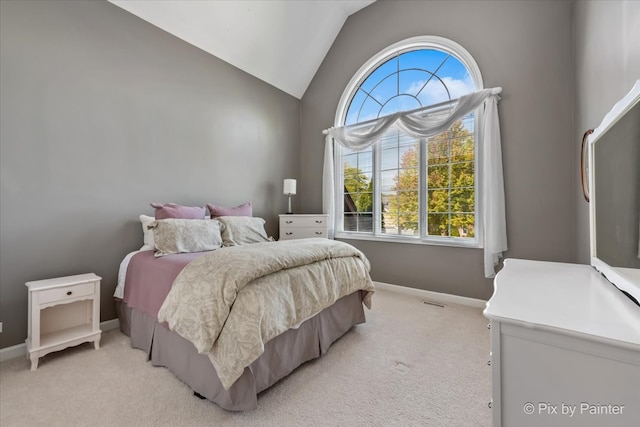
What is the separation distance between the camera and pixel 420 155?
11.1ft

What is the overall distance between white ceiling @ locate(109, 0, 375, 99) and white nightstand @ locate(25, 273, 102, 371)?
2501mm

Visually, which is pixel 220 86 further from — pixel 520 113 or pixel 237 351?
pixel 520 113

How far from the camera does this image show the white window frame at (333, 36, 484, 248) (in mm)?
2932

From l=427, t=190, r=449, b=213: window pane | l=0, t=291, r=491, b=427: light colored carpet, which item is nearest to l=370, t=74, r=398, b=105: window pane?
l=427, t=190, r=449, b=213: window pane

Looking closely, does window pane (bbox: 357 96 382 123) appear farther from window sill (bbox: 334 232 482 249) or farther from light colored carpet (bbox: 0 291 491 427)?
light colored carpet (bbox: 0 291 491 427)

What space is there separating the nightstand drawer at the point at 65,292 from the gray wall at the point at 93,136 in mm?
390

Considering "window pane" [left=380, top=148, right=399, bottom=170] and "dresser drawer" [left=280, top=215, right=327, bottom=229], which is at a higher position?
A: "window pane" [left=380, top=148, right=399, bottom=170]

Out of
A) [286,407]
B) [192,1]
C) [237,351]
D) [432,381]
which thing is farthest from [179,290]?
[192,1]

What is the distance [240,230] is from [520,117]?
3058mm

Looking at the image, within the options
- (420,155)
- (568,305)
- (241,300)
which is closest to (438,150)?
(420,155)

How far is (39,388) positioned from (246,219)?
1.87m

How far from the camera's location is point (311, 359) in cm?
187

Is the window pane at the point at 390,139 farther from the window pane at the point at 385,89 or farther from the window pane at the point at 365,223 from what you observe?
the window pane at the point at 365,223

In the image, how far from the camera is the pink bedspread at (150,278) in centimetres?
176
